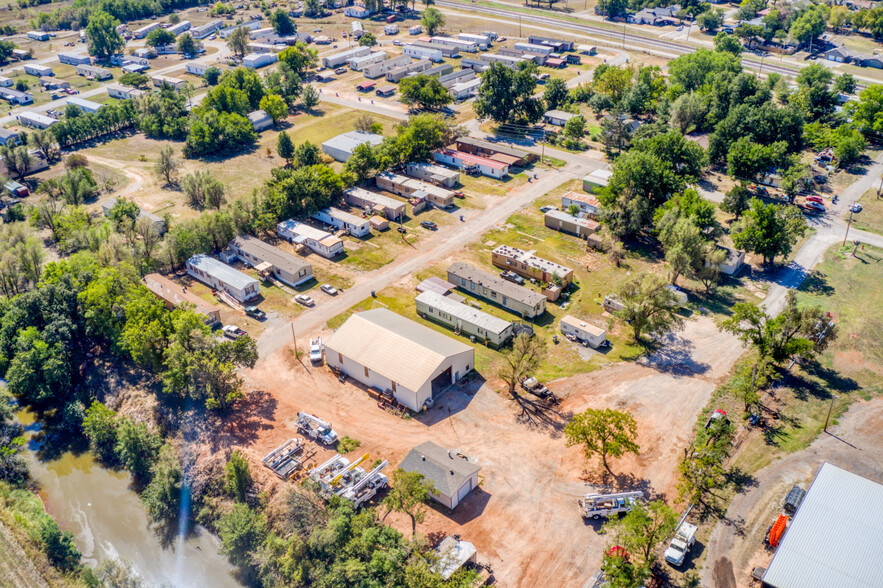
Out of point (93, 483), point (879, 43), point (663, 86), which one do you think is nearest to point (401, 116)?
point (663, 86)

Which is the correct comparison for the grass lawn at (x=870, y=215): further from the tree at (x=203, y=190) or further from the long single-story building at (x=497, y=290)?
the tree at (x=203, y=190)

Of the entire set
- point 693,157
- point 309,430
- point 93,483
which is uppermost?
point 693,157

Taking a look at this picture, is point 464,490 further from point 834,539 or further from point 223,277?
point 223,277

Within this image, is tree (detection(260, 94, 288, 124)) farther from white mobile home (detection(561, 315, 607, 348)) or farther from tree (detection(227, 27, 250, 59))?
white mobile home (detection(561, 315, 607, 348))

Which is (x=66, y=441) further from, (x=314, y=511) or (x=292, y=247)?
(x=292, y=247)

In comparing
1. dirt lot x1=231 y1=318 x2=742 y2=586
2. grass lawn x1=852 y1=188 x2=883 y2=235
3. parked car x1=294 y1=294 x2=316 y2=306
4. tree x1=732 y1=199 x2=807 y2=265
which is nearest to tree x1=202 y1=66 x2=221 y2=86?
parked car x1=294 y1=294 x2=316 y2=306

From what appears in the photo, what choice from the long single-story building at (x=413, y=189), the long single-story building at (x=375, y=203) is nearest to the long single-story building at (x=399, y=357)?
the long single-story building at (x=375, y=203)

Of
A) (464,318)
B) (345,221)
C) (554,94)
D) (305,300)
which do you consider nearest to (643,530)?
(464,318)
